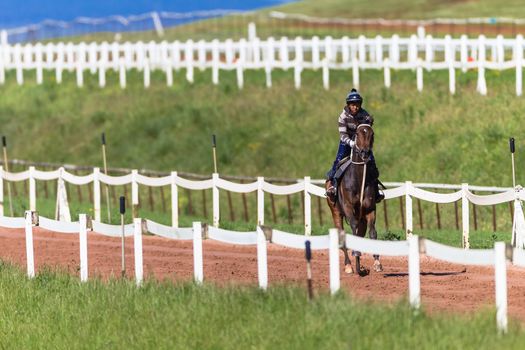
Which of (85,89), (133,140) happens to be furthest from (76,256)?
→ (85,89)

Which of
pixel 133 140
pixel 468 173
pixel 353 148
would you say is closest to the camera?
pixel 353 148

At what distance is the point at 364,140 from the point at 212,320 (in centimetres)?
539

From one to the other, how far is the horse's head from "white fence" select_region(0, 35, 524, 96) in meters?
19.1

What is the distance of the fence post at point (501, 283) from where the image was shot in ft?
49.7

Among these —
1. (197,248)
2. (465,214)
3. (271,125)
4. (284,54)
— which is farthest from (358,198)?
(284,54)

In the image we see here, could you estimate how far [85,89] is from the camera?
5538cm

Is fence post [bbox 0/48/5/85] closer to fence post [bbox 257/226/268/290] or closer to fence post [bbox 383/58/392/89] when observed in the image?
fence post [bbox 383/58/392/89]

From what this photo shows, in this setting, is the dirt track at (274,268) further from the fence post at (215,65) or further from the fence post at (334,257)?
the fence post at (215,65)

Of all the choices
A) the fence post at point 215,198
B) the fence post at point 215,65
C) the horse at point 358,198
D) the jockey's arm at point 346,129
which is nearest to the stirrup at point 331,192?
the horse at point 358,198

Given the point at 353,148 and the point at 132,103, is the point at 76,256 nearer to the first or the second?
the point at 353,148

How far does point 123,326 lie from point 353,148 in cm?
534

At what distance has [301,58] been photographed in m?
47.7

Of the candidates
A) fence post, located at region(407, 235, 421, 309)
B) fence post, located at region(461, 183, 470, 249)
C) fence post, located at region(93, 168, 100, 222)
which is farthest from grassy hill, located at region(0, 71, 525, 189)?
fence post, located at region(407, 235, 421, 309)

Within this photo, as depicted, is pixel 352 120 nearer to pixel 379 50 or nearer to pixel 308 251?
pixel 308 251
